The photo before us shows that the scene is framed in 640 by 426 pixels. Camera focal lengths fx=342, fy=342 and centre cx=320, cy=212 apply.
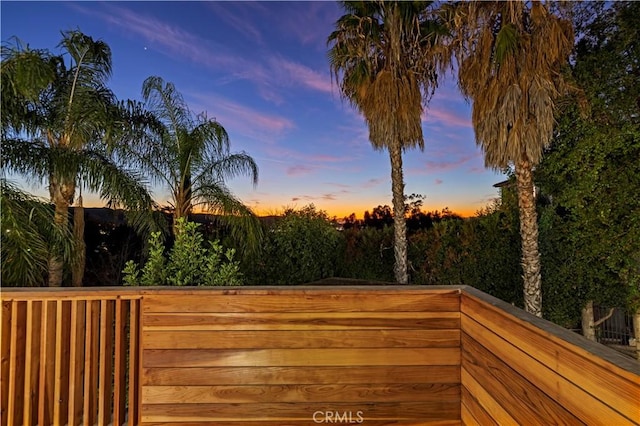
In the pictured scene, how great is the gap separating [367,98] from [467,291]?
17.3 feet

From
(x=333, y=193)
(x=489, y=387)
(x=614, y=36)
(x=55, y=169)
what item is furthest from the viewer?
(x=333, y=193)

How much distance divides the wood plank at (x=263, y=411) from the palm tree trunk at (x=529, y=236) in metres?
4.29

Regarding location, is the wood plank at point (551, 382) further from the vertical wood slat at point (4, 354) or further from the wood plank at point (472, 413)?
the vertical wood slat at point (4, 354)

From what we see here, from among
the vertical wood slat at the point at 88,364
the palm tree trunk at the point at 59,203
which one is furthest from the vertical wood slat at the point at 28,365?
the palm tree trunk at the point at 59,203

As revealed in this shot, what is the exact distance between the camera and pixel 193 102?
20.3 feet

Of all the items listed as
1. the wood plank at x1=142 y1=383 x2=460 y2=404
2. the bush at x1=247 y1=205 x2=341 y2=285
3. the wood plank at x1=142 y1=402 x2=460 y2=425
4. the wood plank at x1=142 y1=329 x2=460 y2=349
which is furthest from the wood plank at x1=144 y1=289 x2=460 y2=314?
the bush at x1=247 y1=205 x2=341 y2=285

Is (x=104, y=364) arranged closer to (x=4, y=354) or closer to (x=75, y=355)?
(x=75, y=355)

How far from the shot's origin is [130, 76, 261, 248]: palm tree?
225 inches

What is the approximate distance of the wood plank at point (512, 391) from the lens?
1135 mm

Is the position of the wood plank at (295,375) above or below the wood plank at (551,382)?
below

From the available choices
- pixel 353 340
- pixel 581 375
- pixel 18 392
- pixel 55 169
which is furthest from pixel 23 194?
pixel 581 375

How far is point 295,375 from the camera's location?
1.97 m

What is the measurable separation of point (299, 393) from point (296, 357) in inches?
8.1

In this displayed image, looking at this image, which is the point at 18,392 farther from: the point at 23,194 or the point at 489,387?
the point at 23,194
